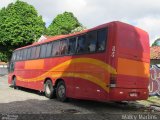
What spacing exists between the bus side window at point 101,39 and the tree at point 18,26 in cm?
4299

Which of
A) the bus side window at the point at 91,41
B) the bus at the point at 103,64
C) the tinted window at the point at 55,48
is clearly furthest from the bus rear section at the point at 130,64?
the tinted window at the point at 55,48

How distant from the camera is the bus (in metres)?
14.5

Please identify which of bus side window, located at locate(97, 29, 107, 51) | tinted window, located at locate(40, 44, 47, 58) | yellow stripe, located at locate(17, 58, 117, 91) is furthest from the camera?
tinted window, located at locate(40, 44, 47, 58)

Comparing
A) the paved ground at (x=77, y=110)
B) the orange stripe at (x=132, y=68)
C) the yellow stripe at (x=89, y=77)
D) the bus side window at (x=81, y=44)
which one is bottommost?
the paved ground at (x=77, y=110)

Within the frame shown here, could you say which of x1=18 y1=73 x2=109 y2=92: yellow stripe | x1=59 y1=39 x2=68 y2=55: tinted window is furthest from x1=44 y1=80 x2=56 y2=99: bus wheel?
x1=59 y1=39 x2=68 y2=55: tinted window

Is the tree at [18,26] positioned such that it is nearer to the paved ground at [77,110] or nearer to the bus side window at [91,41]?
the paved ground at [77,110]

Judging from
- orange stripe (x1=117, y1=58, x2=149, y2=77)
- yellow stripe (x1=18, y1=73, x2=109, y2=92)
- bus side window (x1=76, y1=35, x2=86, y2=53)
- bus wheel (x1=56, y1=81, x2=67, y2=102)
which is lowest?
bus wheel (x1=56, y1=81, x2=67, y2=102)

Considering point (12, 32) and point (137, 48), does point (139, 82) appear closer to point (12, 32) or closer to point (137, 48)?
point (137, 48)

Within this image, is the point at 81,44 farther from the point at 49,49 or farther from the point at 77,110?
the point at 49,49

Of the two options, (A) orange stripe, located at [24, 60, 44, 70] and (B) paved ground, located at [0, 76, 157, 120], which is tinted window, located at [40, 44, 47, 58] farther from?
(B) paved ground, located at [0, 76, 157, 120]

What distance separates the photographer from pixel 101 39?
15.1 meters

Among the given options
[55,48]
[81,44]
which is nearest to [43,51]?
[55,48]

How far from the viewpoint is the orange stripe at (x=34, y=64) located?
2108 cm

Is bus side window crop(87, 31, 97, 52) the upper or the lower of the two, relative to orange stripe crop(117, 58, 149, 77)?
upper
